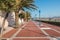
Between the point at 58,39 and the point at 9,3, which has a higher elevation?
the point at 9,3

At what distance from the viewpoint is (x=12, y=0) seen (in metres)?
14.0

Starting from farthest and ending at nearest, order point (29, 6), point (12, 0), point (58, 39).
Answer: point (29, 6) < point (58, 39) < point (12, 0)

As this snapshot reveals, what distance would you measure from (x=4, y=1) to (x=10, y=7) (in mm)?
750

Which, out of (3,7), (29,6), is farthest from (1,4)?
(29,6)

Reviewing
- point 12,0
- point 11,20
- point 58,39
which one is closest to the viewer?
point 12,0

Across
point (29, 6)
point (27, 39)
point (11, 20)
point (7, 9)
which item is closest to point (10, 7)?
point (7, 9)

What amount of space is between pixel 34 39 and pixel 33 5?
21784 mm

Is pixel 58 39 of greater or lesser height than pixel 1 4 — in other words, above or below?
below

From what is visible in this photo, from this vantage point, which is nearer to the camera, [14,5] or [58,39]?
[14,5]

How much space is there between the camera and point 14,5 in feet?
48.4

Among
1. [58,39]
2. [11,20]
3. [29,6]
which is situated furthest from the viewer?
[11,20]

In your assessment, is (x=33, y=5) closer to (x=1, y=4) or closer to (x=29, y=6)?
(x=29, y=6)

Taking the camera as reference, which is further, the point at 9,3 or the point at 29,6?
the point at 29,6

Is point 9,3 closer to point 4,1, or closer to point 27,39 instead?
point 4,1
